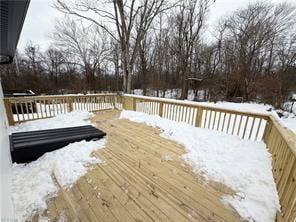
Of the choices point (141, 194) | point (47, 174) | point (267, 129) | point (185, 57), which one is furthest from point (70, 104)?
point (185, 57)

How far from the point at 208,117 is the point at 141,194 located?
155 inches

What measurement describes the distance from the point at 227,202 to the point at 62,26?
13.8m

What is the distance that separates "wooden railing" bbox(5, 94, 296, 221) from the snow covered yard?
245 cm

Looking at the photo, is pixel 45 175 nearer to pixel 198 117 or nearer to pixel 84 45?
pixel 198 117

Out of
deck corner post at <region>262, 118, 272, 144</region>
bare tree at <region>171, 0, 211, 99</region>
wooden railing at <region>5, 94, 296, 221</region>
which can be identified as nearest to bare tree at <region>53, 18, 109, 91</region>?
bare tree at <region>171, 0, 211, 99</region>

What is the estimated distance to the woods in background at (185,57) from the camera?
1024 cm

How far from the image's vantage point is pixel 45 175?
220 centimetres

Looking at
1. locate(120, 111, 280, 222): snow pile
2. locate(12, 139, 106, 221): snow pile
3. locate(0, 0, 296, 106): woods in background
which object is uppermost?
locate(0, 0, 296, 106): woods in background

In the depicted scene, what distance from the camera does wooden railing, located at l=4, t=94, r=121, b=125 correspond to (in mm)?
4359

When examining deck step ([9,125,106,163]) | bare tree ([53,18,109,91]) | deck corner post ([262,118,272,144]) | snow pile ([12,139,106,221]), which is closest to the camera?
snow pile ([12,139,106,221])

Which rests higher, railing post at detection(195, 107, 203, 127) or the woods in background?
the woods in background

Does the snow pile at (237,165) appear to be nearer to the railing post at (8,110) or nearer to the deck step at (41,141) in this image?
the deck step at (41,141)

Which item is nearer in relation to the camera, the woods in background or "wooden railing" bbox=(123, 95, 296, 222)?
"wooden railing" bbox=(123, 95, 296, 222)

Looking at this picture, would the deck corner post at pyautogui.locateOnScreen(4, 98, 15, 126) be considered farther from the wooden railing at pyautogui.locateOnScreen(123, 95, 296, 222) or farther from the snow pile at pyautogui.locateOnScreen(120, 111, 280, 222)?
the snow pile at pyautogui.locateOnScreen(120, 111, 280, 222)
